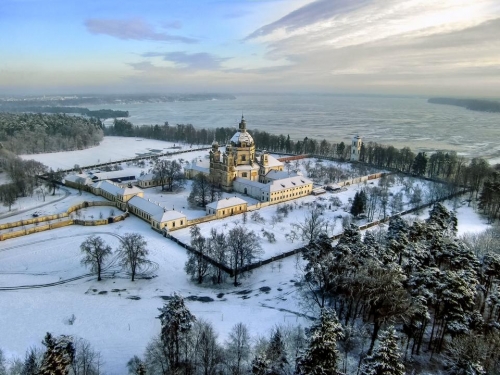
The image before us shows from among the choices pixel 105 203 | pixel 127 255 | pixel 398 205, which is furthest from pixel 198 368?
pixel 398 205

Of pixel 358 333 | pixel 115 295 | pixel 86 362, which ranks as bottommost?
pixel 115 295

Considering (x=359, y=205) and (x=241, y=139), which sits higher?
(x=241, y=139)

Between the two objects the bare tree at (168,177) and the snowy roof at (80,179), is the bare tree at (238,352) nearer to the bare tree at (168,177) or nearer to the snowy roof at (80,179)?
the bare tree at (168,177)

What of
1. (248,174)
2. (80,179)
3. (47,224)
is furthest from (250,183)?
(47,224)

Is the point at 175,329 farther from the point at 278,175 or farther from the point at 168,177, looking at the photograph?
the point at 278,175

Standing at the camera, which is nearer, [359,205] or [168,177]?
[359,205]

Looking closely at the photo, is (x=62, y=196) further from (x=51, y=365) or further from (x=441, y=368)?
(x=441, y=368)

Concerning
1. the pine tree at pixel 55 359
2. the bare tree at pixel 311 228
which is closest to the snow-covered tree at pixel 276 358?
the pine tree at pixel 55 359
